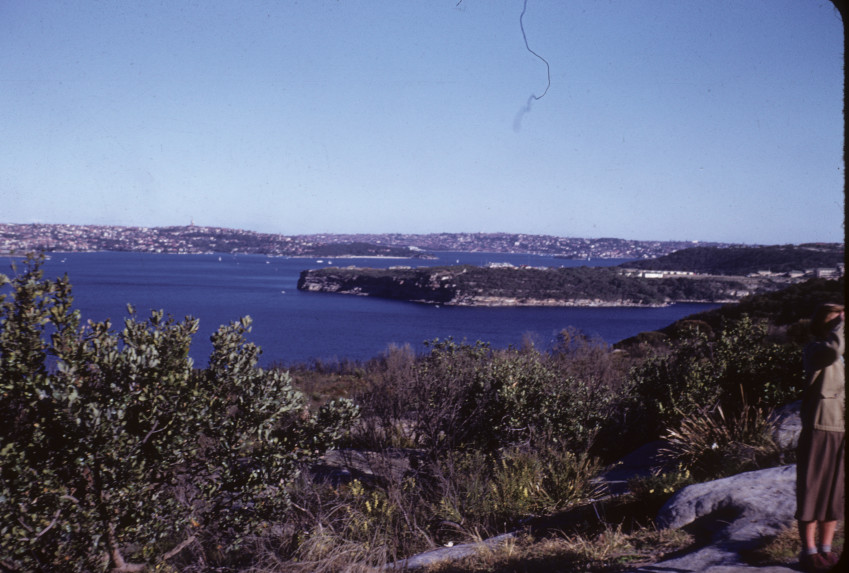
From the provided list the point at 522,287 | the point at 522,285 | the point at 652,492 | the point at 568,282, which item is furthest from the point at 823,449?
the point at 568,282

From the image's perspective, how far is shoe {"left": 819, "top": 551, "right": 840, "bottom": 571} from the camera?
142 inches

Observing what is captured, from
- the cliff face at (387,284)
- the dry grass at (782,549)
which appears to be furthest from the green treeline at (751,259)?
the cliff face at (387,284)

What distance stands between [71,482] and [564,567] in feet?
13.1

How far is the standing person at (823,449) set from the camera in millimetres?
3691

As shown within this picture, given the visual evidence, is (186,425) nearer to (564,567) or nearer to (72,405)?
(72,405)

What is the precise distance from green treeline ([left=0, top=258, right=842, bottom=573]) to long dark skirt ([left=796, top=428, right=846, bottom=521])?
1.76 m

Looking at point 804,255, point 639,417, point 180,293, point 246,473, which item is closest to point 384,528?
point 246,473

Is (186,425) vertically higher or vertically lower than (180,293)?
higher

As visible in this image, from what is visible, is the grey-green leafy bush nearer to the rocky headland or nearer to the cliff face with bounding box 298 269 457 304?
the rocky headland

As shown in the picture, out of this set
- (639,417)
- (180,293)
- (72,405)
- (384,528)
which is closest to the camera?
(72,405)

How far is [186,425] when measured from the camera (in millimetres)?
4477

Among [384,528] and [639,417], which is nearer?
[384,528]

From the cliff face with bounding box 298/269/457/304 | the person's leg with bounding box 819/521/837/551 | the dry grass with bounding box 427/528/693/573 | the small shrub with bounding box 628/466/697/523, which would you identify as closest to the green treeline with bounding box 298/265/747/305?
the cliff face with bounding box 298/269/457/304

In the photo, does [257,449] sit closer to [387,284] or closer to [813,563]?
[813,563]
